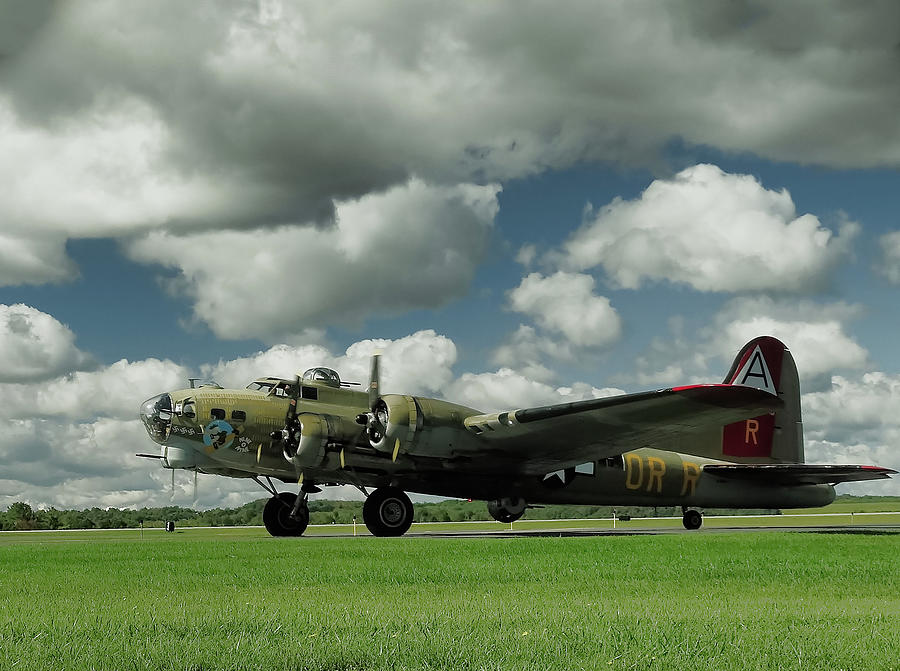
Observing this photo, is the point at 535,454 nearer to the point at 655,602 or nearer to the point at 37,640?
the point at 655,602

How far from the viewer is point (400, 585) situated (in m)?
8.62

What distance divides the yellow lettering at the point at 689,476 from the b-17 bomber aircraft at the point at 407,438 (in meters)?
3.20

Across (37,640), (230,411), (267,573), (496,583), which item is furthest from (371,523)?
(37,640)

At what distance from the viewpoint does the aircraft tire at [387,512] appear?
21562 mm

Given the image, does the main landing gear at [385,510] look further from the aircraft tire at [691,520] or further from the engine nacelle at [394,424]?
the aircraft tire at [691,520]

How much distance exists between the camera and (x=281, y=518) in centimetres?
2372

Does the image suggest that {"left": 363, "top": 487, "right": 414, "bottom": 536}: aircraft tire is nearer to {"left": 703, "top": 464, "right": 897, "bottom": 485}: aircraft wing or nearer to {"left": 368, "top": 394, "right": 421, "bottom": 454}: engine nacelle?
{"left": 368, "top": 394, "right": 421, "bottom": 454}: engine nacelle

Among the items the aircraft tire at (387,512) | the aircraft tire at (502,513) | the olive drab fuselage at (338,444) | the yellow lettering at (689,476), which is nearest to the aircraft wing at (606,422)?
the olive drab fuselage at (338,444)

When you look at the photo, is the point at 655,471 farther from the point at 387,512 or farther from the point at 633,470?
the point at 387,512

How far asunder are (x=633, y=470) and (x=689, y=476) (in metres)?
2.69

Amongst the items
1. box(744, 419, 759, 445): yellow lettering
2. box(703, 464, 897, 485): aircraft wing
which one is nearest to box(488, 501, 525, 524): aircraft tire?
box(703, 464, 897, 485): aircraft wing

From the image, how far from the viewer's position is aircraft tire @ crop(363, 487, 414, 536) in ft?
70.7

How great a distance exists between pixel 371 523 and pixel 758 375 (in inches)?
660

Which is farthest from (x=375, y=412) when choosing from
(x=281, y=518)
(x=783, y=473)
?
(x=783, y=473)
